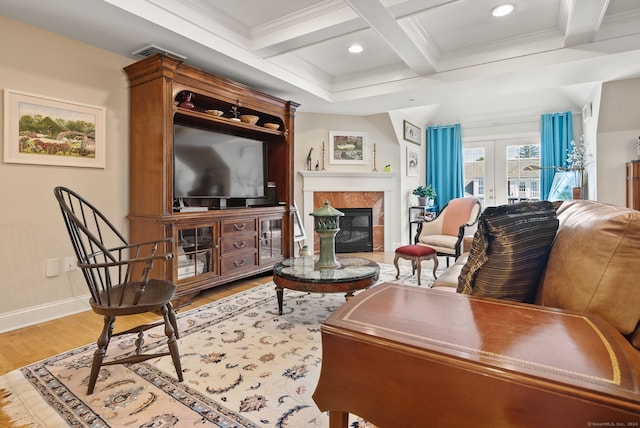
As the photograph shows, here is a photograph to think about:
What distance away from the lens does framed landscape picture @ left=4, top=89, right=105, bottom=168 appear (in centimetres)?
244

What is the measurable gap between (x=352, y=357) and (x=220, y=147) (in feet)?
10.1

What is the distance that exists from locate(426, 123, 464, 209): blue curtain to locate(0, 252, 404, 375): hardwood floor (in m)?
5.15

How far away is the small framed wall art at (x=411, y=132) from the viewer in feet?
19.5

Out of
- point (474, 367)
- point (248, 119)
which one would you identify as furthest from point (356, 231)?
point (474, 367)

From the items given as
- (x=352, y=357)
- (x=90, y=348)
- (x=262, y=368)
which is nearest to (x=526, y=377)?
(x=352, y=357)

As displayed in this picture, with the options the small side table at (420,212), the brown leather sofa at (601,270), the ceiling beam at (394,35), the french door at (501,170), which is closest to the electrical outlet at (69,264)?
the ceiling beam at (394,35)

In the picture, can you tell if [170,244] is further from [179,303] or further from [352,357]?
[352,357]

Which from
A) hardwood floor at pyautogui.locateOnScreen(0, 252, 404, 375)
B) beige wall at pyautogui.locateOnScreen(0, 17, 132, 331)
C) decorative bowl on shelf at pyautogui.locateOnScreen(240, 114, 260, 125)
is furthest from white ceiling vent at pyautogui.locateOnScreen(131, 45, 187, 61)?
hardwood floor at pyautogui.locateOnScreen(0, 252, 404, 375)

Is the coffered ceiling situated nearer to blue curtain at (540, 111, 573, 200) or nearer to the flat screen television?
the flat screen television

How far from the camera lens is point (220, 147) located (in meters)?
3.58

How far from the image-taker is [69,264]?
2.76 meters

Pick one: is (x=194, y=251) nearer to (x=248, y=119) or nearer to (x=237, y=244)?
(x=237, y=244)

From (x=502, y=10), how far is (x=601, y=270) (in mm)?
2859

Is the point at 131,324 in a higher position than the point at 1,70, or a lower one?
lower
